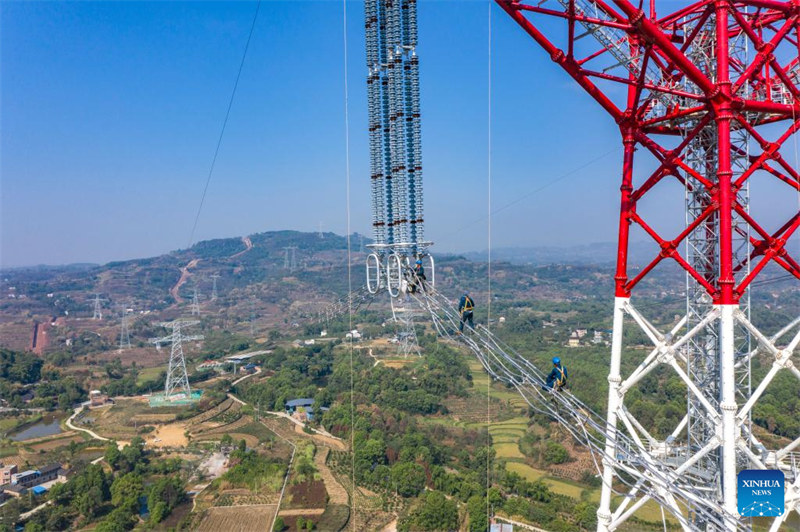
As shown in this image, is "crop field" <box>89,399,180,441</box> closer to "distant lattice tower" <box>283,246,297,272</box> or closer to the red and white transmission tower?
the red and white transmission tower

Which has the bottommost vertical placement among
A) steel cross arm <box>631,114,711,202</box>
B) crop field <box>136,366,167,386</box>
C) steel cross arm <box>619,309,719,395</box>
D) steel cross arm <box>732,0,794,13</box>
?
crop field <box>136,366,167,386</box>

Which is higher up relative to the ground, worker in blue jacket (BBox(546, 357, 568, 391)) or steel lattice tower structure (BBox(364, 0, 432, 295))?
steel lattice tower structure (BBox(364, 0, 432, 295))

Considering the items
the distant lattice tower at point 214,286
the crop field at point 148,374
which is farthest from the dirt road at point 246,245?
the crop field at point 148,374

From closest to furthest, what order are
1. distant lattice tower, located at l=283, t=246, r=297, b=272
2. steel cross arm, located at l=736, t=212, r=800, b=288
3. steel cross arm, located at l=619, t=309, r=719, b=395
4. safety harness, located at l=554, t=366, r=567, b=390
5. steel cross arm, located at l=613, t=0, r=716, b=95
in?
steel cross arm, located at l=613, t=0, r=716, b=95 < steel cross arm, located at l=619, t=309, r=719, b=395 < steel cross arm, located at l=736, t=212, r=800, b=288 < safety harness, located at l=554, t=366, r=567, b=390 < distant lattice tower, located at l=283, t=246, r=297, b=272

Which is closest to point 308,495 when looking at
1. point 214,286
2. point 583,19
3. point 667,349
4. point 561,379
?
point 561,379

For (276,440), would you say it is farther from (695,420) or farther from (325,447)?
(695,420)

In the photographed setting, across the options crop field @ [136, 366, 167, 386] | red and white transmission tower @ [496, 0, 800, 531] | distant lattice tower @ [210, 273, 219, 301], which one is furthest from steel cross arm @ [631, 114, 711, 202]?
distant lattice tower @ [210, 273, 219, 301]

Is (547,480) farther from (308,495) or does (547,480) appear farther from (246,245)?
(246,245)
